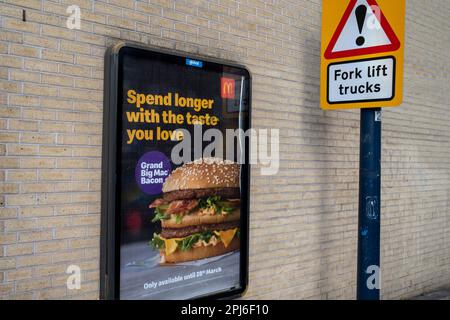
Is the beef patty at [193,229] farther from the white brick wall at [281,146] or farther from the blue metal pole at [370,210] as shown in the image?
the blue metal pole at [370,210]

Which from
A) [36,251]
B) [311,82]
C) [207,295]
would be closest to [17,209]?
[36,251]

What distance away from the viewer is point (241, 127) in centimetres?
418

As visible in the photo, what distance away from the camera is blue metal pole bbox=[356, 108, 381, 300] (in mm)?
3969

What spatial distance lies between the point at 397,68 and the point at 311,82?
1436mm

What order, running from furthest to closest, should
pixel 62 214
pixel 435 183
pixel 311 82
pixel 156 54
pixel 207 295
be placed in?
pixel 435 183, pixel 311 82, pixel 207 295, pixel 156 54, pixel 62 214

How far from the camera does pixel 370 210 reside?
3.98m

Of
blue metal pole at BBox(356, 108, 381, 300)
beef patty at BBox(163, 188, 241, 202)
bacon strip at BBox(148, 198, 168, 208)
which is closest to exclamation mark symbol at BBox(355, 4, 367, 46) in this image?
blue metal pole at BBox(356, 108, 381, 300)

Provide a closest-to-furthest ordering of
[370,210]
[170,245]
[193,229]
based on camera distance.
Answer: [170,245] → [193,229] → [370,210]

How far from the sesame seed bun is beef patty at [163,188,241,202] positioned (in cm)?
2

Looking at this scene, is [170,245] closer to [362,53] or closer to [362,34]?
[362,53]

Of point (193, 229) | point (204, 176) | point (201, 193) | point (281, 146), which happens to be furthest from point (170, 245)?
point (281, 146)

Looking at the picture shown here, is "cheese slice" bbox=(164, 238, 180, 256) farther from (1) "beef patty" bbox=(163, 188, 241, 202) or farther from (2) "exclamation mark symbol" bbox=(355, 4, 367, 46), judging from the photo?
(2) "exclamation mark symbol" bbox=(355, 4, 367, 46)

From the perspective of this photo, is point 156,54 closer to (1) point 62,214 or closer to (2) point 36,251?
(1) point 62,214

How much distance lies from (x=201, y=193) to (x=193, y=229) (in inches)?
11.3
